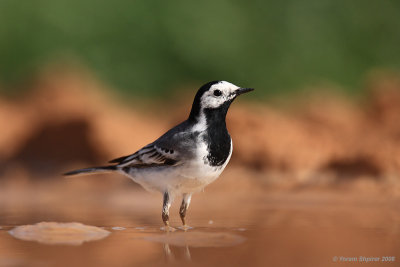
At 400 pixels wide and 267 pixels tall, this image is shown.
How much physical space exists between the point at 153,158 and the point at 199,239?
Answer: 41.8 inches

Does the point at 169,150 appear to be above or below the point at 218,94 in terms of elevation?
below

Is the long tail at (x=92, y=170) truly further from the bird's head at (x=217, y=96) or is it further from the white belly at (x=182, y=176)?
the bird's head at (x=217, y=96)

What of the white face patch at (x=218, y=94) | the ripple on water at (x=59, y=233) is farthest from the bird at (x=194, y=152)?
the ripple on water at (x=59, y=233)

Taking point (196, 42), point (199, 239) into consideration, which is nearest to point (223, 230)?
point (199, 239)

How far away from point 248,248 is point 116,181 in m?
4.58

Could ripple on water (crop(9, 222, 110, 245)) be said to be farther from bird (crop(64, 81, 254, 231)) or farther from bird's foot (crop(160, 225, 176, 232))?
bird (crop(64, 81, 254, 231))

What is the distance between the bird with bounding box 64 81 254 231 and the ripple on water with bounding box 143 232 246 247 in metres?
0.41

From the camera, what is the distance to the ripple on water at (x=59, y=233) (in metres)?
5.00

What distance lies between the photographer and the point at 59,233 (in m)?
5.19

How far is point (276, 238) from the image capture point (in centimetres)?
518

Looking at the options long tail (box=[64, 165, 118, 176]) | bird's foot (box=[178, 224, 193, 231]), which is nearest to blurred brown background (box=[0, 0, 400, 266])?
long tail (box=[64, 165, 118, 176])

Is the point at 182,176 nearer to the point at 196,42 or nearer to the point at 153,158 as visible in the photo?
the point at 153,158

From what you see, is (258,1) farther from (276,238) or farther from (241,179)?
(276,238)

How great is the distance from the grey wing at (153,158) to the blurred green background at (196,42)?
13.7ft
